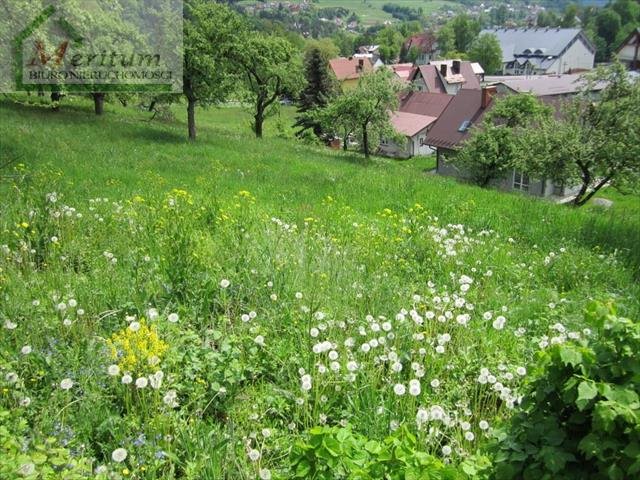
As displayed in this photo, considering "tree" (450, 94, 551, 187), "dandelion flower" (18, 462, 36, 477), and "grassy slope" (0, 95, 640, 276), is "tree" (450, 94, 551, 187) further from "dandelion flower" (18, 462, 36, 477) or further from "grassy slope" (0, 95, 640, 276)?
"dandelion flower" (18, 462, 36, 477)

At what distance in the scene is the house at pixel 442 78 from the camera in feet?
286

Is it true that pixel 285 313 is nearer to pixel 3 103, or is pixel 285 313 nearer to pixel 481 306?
pixel 481 306

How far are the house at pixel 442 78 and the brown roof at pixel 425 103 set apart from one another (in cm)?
1507

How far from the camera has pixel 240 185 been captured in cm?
1250

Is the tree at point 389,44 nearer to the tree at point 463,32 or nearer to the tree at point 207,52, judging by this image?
the tree at point 463,32

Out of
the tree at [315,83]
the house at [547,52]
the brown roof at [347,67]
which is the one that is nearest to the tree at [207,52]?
the tree at [315,83]

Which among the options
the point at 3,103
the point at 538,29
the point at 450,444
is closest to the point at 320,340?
the point at 450,444

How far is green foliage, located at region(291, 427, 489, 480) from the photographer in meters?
2.91

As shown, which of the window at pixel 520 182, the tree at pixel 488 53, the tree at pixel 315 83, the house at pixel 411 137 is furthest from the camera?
the tree at pixel 488 53

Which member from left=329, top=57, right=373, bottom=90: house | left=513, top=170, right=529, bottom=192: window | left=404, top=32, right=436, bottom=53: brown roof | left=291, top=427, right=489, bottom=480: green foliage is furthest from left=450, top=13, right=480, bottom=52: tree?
left=291, top=427, right=489, bottom=480: green foliage

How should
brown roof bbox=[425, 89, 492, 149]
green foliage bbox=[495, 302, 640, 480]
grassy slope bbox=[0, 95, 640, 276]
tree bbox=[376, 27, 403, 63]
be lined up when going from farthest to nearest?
tree bbox=[376, 27, 403, 63], brown roof bbox=[425, 89, 492, 149], grassy slope bbox=[0, 95, 640, 276], green foliage bbox=[495, 302, 640, 480]

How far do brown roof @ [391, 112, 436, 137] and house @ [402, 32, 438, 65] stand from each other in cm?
9416

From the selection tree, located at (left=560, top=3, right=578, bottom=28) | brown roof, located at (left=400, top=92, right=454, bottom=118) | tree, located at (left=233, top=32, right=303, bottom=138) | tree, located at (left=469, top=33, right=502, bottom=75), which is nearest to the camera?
tree, located at (left=233, top=32, right=303, bottom=138)

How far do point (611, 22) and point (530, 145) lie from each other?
6015 inches
